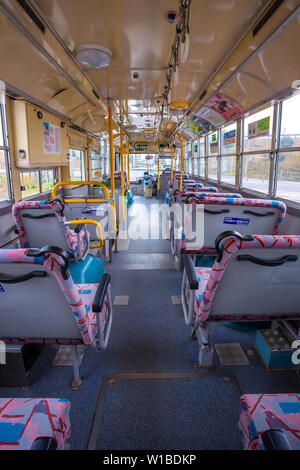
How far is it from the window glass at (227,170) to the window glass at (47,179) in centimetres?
431

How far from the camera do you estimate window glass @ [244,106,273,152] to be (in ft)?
14.7

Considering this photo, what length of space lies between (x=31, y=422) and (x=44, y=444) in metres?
0.23

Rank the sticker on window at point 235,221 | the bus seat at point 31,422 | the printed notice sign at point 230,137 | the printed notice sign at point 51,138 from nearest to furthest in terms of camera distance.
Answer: the bus seat at point 31,422, the sticker on window at point 235,221, the printed notice sign at point 51,138, the printed notice sign at point 230,137

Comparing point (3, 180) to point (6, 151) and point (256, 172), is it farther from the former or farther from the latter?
point (256, 172)

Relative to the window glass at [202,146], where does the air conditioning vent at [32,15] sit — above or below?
above

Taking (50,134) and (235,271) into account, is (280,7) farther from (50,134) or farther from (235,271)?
(50,134)

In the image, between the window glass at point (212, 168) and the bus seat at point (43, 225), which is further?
the window glass at point (212, 168)

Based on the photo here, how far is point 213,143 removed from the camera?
847 centimetres

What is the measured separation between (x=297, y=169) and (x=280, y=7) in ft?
6.32

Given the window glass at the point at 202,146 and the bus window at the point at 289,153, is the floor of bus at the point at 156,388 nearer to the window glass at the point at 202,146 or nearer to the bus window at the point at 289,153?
the bus window at the point at 289,153

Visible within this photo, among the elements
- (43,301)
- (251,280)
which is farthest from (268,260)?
(43,301)

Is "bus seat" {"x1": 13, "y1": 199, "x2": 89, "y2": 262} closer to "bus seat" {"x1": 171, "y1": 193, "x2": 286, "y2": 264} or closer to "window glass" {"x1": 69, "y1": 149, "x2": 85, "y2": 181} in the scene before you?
"bus seat" {"x1": 171, "y1": 193, "x2": 286, "y2": 264}

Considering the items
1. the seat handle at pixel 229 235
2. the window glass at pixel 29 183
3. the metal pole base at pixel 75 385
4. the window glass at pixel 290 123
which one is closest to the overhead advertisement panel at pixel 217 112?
the window glass at pixel 290 123

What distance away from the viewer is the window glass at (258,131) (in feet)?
14.7
